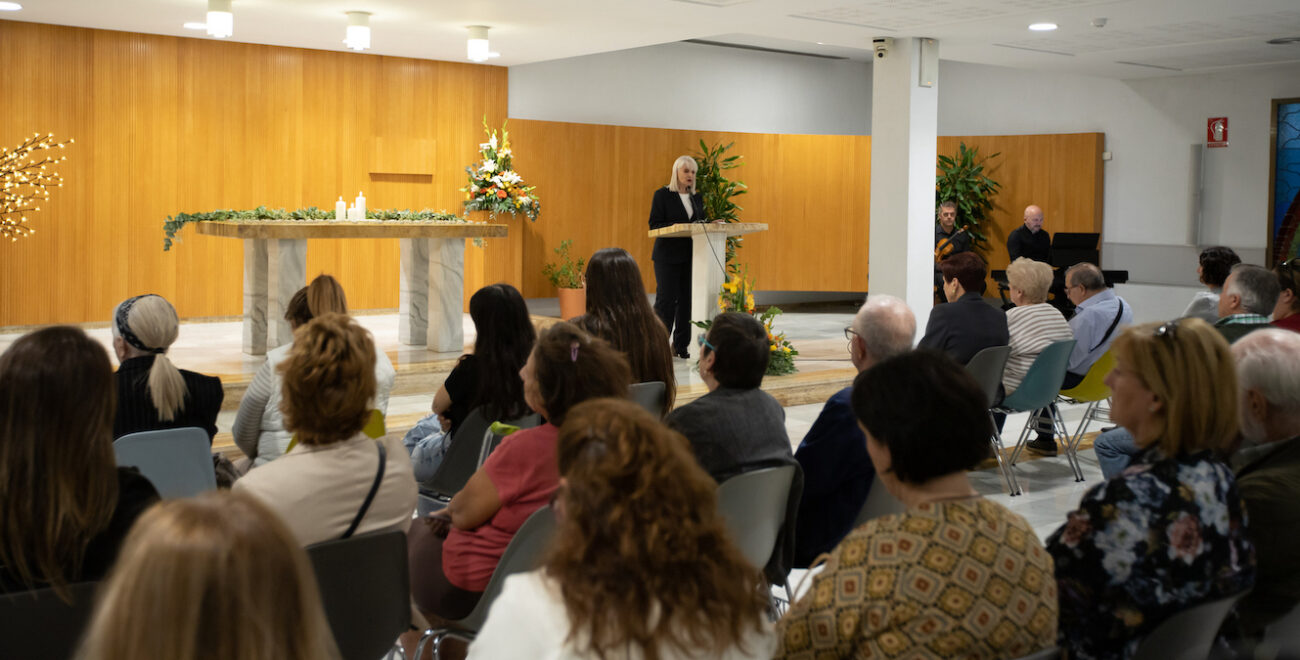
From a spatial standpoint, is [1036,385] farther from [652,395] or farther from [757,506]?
[757,506]

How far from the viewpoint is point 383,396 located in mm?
4484

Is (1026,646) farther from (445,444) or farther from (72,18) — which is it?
(72,18)

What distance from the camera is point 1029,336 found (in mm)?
5902

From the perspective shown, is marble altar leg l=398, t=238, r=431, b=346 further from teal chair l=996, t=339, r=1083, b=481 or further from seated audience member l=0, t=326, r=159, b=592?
seated audience member l=0, t=326, r=159, b=592

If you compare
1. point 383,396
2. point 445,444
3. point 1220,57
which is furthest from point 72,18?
point 1220,57

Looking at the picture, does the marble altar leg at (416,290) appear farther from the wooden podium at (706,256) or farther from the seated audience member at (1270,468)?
the seated audience member at (1270,468)

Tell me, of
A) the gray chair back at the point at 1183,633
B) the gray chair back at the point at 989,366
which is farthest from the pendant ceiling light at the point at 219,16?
the gray chair back at the point at 1183,633

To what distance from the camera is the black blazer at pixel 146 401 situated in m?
3.45

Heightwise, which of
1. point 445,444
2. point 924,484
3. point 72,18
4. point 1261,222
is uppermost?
point 72,18

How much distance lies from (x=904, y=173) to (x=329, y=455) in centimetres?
707

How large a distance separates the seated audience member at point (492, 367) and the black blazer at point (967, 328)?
2474mm

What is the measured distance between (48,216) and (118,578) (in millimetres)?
9544

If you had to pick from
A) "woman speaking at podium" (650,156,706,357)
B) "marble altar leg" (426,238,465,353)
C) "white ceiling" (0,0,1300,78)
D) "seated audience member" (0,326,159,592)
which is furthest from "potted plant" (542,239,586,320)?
"seated audience member" (0,326,159,592)

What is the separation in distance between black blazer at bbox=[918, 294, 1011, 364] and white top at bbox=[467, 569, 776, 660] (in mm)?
4256
